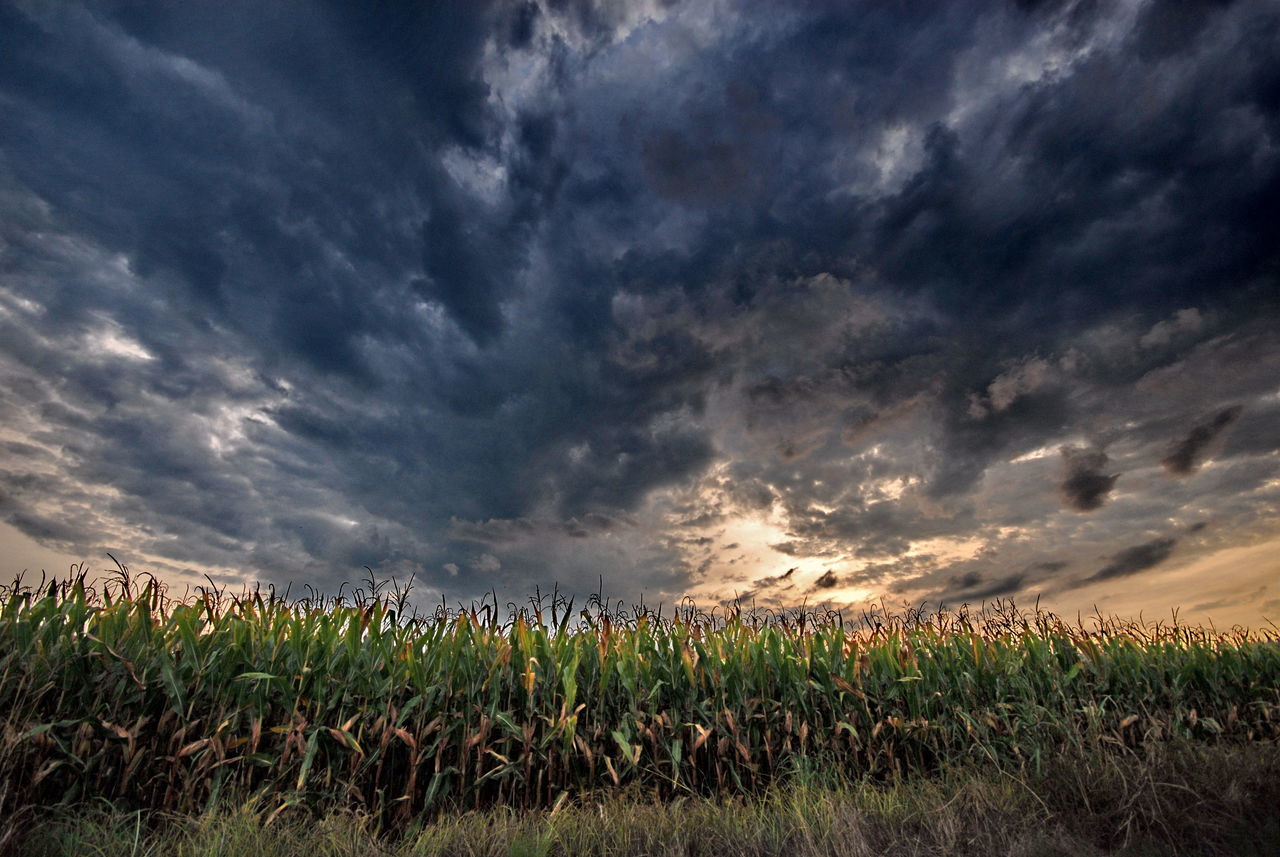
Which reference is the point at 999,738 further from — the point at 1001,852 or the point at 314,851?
the point at 314,851

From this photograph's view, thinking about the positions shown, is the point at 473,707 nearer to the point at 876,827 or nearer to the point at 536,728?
the point at 536,728

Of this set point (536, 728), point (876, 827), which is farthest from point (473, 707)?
point (876, 827)

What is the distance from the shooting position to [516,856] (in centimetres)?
448

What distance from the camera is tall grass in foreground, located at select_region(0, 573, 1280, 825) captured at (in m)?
5.86

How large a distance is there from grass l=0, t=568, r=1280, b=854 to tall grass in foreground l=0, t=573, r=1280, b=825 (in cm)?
3

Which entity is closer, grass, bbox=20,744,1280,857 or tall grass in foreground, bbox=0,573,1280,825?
grass, bbox=20,744,1280,857

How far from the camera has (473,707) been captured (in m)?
6.57

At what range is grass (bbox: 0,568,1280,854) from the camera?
5.19 m

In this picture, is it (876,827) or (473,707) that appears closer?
(876,827)

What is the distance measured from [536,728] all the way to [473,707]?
0.65 metres

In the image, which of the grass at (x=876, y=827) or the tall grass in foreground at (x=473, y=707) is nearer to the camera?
the grass at (x=876, y=827)

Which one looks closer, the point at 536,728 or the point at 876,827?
the point at 876,827

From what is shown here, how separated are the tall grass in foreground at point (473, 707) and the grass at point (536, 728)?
29mm

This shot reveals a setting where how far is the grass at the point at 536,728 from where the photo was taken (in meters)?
5.19
